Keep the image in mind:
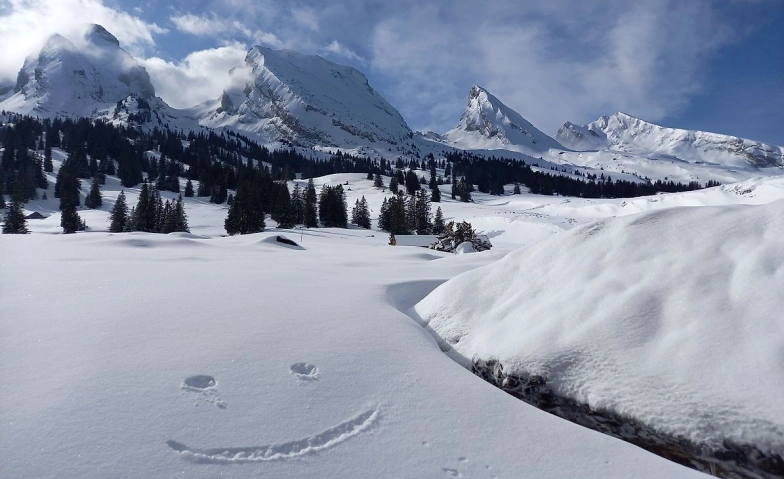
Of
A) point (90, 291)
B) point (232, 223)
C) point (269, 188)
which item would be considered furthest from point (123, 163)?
point (90, 291)

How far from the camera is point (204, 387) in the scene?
11.5 feet

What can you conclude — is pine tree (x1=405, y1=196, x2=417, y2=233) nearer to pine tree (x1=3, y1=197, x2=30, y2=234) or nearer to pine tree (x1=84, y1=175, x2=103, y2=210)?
pine tree (x1=3, y1=197, x2=30, y2=234)

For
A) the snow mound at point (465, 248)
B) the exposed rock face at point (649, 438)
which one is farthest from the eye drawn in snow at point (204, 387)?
the snow mound at point (465, 248)

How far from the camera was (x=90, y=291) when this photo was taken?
6191 mm

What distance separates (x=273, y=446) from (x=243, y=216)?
55.4m

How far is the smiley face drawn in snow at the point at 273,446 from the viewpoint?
2697 millimetres

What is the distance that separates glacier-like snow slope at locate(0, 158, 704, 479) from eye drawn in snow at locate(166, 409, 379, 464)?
10mm

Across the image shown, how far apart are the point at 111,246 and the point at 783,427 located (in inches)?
631

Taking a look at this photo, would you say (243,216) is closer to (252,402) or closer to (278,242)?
(278,242)

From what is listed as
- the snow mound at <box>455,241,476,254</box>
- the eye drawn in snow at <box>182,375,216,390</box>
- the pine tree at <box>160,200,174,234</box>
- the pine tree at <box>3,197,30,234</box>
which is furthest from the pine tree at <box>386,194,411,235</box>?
the eye drawn in snow at <box>182,375,216,390</box>

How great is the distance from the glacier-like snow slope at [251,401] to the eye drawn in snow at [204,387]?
0.05ft

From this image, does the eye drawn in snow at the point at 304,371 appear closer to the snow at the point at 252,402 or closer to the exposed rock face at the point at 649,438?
the snow at the point at 252,402

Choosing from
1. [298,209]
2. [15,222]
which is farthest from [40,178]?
[298,209]

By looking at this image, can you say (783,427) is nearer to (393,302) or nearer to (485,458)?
(485,458)
